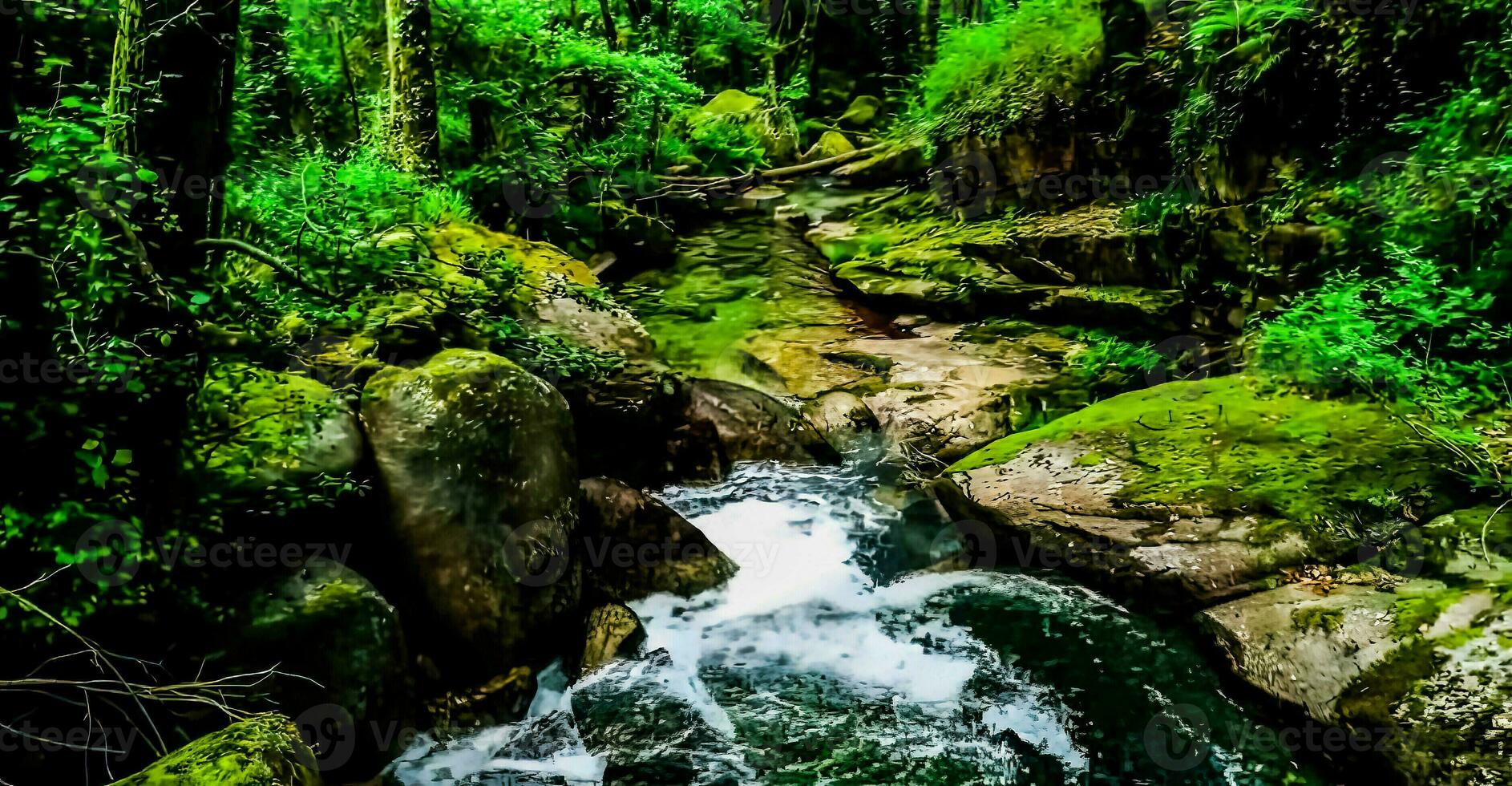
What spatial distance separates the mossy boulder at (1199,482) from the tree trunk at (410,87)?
241 inches

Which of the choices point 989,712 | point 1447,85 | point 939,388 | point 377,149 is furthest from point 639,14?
→ point 989,712

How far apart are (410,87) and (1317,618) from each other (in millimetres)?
8568

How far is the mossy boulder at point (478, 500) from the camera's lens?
481cm

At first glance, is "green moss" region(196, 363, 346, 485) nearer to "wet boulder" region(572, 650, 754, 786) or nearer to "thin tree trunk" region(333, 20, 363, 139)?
"wet boulder" region(572, 650, 754, 786)

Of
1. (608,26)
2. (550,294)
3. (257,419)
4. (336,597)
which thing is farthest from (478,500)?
(608,26)

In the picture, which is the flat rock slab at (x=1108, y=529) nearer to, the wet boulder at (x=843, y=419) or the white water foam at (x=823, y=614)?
the white water foam at (x=823, y=614)

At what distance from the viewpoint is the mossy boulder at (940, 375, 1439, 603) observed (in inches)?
203

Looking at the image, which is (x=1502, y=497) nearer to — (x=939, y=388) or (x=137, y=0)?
(x=939, y=388)

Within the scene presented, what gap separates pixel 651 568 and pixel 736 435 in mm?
1979

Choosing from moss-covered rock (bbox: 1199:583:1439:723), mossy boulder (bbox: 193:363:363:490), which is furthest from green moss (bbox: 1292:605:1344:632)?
mossy boulder (bbox: 193:363:363:490)

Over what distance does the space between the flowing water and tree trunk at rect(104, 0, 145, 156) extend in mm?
3227

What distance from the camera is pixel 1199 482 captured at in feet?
18.8

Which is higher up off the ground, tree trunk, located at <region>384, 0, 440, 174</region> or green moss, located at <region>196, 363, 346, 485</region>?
tree trunk, located at <region>384, 0, 440, 174</region>

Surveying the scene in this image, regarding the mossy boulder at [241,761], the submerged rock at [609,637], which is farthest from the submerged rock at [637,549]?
the mossy boulder at [241,761]
